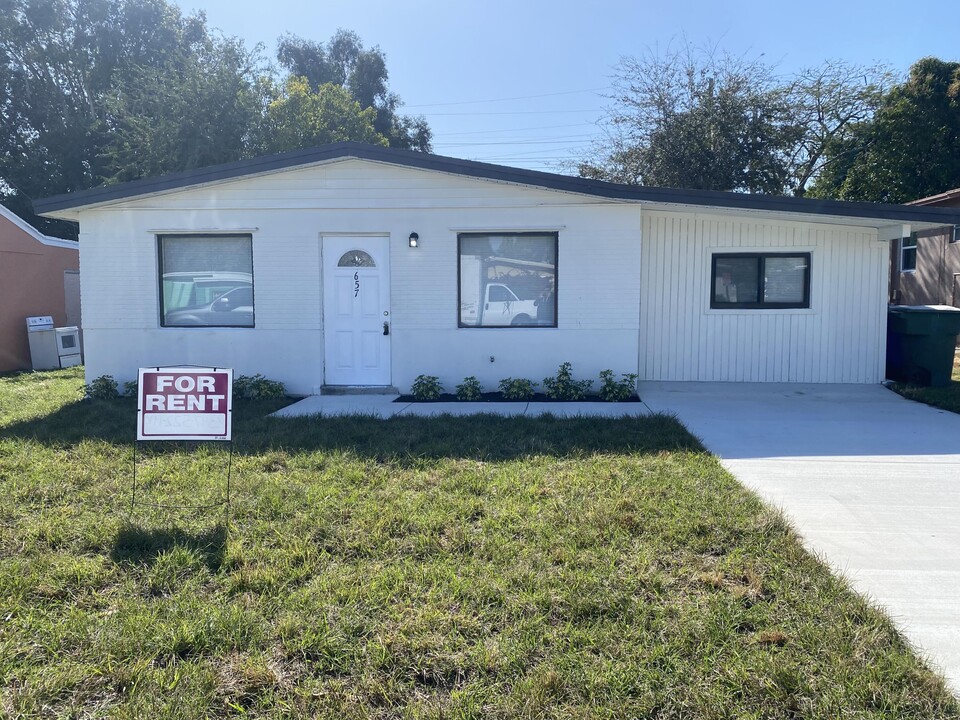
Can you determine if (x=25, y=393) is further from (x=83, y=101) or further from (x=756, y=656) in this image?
(x=83, y=101)

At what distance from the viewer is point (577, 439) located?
6574 mm

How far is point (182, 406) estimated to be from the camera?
476cm

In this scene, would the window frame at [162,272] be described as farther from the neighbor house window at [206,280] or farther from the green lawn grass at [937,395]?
the green lawn grass at [937,395]

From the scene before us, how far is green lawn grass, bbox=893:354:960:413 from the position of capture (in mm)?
8335

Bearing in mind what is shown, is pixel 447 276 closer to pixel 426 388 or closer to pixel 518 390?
pixel 426 388

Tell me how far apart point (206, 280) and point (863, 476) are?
28.0 ft

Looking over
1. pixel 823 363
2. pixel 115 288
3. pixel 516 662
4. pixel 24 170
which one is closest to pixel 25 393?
pixel 115 288

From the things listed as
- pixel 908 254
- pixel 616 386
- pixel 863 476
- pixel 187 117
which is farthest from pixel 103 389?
pixel 908 254

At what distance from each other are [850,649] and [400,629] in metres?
1.91

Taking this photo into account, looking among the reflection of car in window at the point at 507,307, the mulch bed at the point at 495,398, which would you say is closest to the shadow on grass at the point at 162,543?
the mulch bed at the point at 495,398

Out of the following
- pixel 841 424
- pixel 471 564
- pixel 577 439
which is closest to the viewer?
pixel 471 564

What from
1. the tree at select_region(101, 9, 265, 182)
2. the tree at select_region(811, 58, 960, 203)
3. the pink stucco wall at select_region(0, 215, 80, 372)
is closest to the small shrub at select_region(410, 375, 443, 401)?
the pink stucco wall at select_region(0, 215, 80, 372)

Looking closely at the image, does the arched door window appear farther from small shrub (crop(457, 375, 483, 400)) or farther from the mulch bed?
small shrub (crop(457, 375, 483, 400))

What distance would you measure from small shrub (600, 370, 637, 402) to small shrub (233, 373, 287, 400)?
14.4ft
